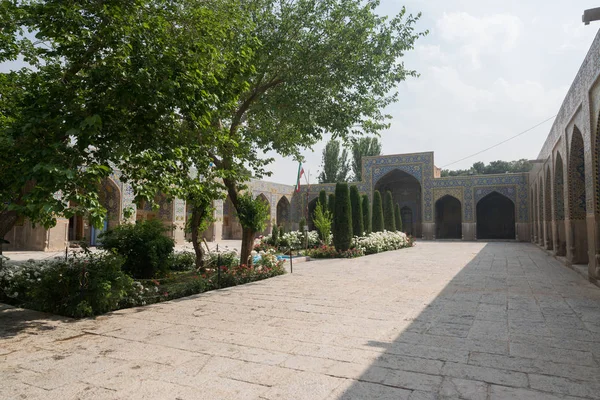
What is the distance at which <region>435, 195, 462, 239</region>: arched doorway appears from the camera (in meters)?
28.4

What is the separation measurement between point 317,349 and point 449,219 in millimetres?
27402

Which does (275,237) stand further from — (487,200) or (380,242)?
(487,200)

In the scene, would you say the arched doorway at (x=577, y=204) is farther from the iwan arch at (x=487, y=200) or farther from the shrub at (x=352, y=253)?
the shrub at (x=352, y=253)

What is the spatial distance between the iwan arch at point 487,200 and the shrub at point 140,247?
74cm

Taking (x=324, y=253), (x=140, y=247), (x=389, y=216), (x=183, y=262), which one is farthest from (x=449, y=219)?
(x=140, y=247)

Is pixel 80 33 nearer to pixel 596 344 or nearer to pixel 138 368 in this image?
pixel 138 368

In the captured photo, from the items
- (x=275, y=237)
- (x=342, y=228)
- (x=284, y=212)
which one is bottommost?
(x=275, y=237)

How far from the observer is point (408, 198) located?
29359 mm

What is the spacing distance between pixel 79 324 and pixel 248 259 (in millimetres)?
4287

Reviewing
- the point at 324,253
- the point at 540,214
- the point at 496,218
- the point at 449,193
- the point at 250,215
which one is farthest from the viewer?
the point at 496,218

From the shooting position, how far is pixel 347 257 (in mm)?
13062

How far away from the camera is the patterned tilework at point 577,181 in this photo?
9.13 m

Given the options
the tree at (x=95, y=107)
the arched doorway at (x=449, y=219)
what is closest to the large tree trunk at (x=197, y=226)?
the tree at (x=95, y=107)

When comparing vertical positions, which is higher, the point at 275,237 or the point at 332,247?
the point at 275,237
